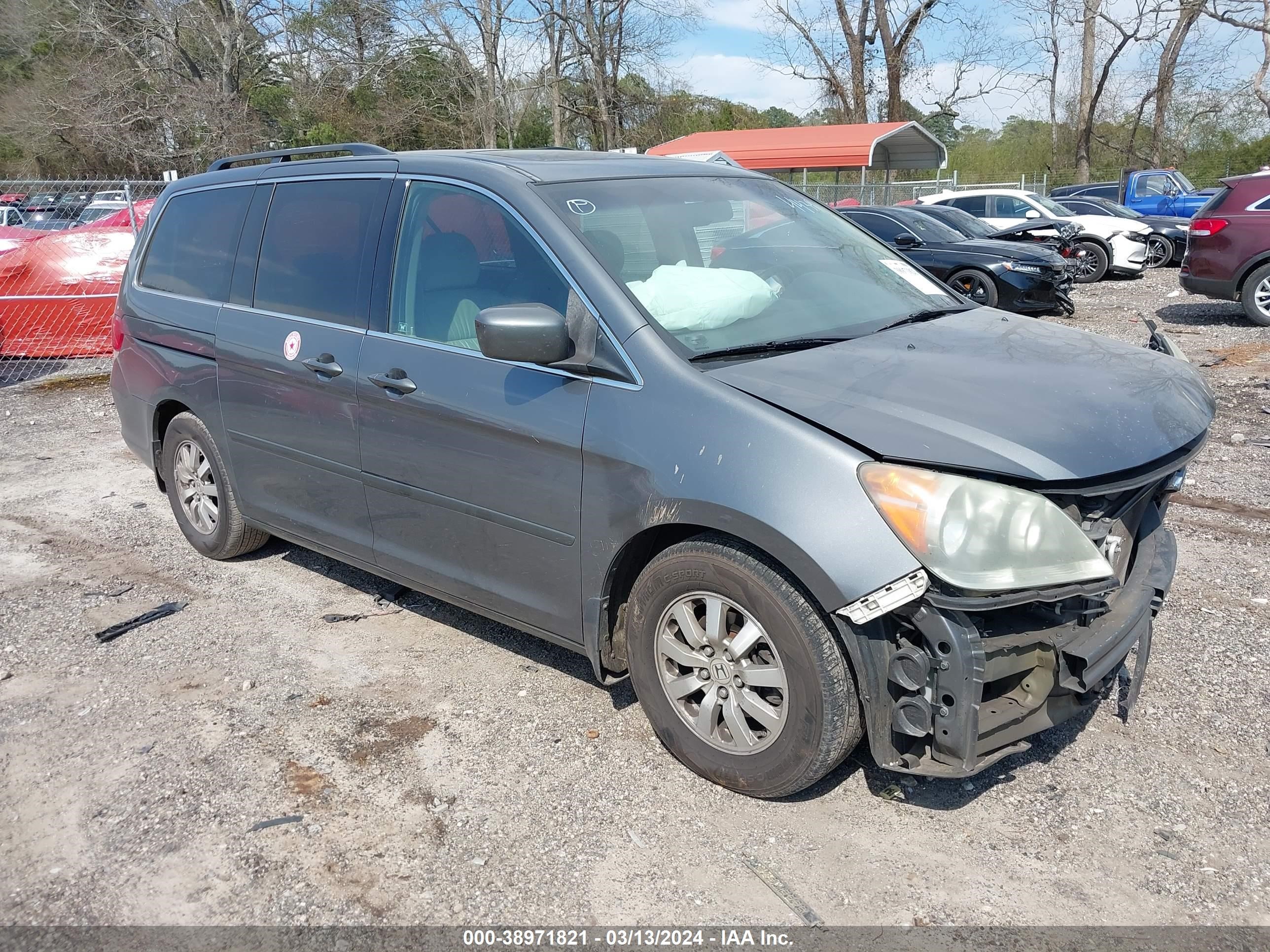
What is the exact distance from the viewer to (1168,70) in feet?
135

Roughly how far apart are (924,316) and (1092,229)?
17.2 metres

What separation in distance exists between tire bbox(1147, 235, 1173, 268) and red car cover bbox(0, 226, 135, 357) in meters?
16.9

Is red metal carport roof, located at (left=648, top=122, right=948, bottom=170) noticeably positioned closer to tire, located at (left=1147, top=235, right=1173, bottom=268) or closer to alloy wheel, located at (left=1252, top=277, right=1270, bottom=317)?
tire, located at (left=1147, top=235, right=1173, bottom=268)

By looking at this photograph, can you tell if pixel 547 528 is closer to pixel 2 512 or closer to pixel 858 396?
pixel 858 396

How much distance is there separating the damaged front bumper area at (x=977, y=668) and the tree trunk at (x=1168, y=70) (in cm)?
4417

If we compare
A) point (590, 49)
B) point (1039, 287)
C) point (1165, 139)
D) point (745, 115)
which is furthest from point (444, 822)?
point (745, 115)

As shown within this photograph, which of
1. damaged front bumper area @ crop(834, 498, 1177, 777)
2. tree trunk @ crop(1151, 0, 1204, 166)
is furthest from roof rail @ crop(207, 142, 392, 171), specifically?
tree trunk @ crop(1151, 0, 1204, 166)

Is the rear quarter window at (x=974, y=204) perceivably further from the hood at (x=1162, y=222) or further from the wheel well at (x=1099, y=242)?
the hood at (x=1162, y=222)

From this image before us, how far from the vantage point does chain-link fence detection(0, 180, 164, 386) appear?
448 inches

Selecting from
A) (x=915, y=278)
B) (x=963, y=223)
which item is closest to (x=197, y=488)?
(x=915, y=278)

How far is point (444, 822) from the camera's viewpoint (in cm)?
312

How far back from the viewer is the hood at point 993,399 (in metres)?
2.70

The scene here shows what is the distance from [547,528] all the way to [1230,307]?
13.3 m

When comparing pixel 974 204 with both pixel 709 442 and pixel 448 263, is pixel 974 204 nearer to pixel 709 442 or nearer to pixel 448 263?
pixel 448 263
